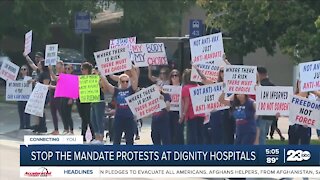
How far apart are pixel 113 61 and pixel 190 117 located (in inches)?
66.4

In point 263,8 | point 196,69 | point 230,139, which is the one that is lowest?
point 230,139

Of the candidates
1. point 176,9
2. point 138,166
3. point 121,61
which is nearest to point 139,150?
point 138,166

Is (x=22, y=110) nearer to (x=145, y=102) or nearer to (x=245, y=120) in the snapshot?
(x=145, y=102)

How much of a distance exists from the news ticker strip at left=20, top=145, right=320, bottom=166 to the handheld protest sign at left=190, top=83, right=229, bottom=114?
8.67 feet

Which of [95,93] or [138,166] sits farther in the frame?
[95,93]

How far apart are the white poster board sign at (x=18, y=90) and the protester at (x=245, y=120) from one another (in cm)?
832

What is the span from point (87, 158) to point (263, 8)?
1024 cm

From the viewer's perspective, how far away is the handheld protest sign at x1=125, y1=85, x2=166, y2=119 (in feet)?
41.4

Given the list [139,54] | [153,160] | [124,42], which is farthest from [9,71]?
[153,160]

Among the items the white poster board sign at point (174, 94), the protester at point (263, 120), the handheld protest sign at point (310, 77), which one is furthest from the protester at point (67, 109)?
the handheld protest sign at point (310, 77)

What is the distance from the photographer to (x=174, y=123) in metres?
13.7

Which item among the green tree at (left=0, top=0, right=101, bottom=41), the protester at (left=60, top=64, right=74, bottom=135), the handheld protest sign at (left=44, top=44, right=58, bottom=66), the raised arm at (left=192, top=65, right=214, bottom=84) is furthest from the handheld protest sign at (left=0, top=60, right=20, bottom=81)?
the green tree at (left=0, top=0, right=101, bottom=41)

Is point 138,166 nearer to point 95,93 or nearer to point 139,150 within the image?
point 139,150

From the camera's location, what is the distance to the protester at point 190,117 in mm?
12945
